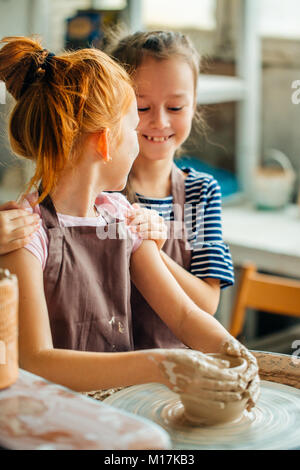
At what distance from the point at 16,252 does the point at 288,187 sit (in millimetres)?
2198

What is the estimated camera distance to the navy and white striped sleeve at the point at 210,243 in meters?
1.62

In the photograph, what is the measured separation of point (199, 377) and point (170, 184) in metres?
0.77

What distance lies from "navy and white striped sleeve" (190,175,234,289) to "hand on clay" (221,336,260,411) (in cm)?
50

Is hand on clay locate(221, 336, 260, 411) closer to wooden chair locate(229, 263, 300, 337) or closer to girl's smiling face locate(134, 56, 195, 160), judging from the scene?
girl's smiling face locate(134, 56, 195, 160)

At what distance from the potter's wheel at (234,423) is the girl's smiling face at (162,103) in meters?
0.59

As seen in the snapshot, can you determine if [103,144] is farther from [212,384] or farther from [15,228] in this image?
[212,384]

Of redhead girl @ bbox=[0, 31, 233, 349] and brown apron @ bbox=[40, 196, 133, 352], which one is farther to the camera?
redhead girl @ bbox=[0, 31, 233, 349]

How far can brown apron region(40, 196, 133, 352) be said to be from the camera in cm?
126

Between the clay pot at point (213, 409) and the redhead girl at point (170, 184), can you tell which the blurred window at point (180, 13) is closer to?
the redhead girl at point (170, 184)

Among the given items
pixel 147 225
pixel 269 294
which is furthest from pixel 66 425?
pixel 269 294

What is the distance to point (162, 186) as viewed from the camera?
5.56 feet

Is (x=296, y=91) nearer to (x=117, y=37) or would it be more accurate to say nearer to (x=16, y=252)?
(x=117, y=37)

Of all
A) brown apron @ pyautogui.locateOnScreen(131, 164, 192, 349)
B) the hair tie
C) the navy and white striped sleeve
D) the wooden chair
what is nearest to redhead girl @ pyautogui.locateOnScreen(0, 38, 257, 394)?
the hair tie
